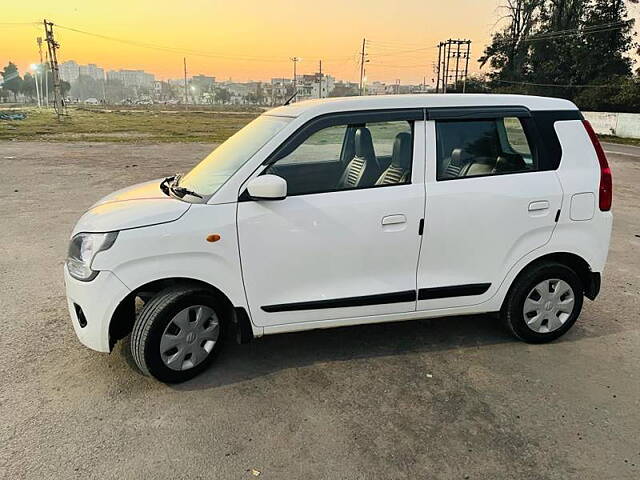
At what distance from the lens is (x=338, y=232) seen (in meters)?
3.32

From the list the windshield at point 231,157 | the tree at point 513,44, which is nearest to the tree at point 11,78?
the tree at point 513,44

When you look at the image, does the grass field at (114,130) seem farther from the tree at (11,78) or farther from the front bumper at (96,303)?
the tree at (11,78)

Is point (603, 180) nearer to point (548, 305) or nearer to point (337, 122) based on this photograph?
point (548, 305)

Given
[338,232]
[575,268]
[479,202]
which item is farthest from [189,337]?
[575,268]

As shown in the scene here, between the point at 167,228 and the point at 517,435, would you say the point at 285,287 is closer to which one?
the point at 167,228

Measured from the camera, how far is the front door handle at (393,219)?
3.38 metres

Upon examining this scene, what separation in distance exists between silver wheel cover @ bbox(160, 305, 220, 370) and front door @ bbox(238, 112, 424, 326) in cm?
32

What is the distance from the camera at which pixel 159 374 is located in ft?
10.6

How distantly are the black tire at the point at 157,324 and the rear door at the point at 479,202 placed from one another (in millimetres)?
1622

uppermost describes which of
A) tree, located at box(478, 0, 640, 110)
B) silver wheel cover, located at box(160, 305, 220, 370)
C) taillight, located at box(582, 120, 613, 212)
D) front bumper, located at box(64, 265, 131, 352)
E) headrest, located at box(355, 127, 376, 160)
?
tree, located at box(478, 0, 640, 110)

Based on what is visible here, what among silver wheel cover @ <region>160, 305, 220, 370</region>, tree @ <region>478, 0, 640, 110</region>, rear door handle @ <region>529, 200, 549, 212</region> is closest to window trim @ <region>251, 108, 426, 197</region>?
silver wheel cover @ <region>160, 305, 220, 370</region>

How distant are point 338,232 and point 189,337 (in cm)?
123

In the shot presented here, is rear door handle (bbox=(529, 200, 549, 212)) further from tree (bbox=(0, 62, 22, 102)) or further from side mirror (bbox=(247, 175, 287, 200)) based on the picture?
tree (bbox=(0, 62, 22, 102))

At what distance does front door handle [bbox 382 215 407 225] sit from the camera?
11.1 feet
